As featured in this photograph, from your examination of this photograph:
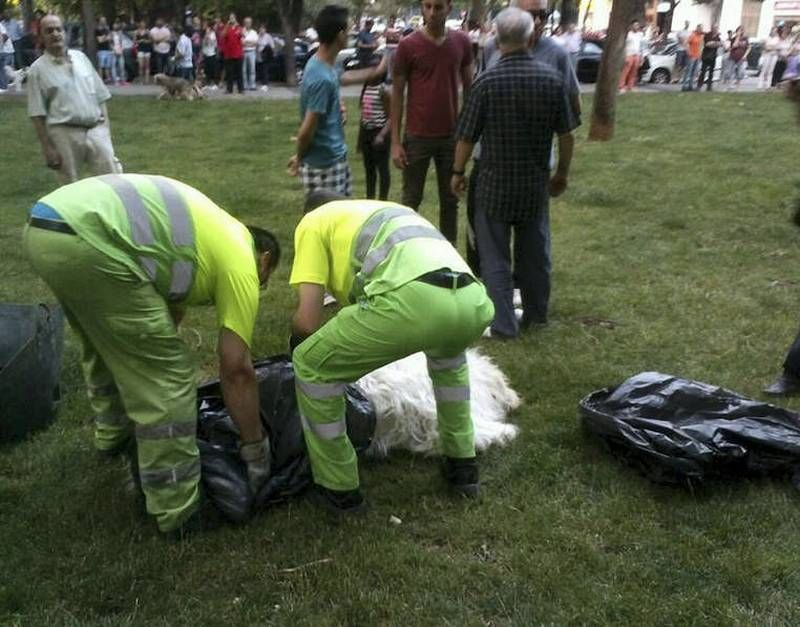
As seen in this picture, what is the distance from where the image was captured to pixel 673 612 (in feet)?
8.75

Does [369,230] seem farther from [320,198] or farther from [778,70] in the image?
[778,70]

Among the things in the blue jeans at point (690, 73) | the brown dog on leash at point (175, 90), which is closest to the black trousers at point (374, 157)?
the brown dog on leash at point (175, 90)

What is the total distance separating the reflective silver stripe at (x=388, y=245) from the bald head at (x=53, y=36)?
4400mm

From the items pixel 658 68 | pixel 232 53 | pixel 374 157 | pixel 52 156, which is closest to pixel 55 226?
pixel 52 156

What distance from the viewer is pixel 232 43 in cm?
1928

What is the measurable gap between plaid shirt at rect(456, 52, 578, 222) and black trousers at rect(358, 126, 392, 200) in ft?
6.63

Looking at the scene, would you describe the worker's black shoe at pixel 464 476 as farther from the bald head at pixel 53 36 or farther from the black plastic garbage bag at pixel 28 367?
the bald head at pixel 53 36

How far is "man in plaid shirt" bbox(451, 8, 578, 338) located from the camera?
174 inches

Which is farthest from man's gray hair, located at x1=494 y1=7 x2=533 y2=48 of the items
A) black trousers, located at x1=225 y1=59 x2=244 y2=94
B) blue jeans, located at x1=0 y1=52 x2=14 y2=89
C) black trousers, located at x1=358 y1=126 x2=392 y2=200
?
blue jeans, located at x1=0 y1=52 x2=14 y2=89

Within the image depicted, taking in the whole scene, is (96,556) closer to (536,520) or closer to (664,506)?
(536,520)

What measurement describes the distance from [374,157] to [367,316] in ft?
13.9

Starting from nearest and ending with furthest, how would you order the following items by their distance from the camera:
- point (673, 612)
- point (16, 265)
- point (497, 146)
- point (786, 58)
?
point (673, 612) < point (497, 146) < point (16, 265) < point (786, 58)

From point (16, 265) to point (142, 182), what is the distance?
4.03m

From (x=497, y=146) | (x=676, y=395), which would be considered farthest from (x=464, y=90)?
(x=676, y=395)
